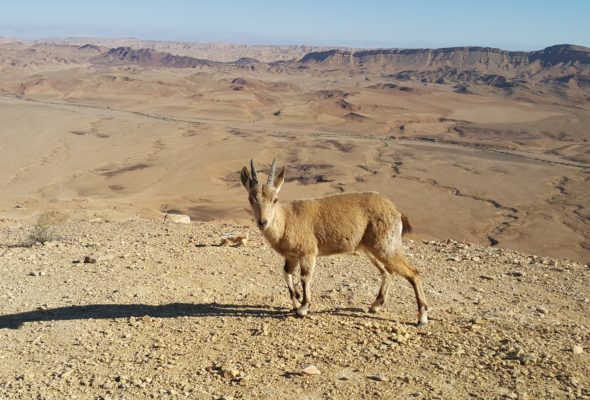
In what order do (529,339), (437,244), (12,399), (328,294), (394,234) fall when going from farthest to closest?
(437,244) → (328,294) → (394,234) → (529,339) → (12,399)

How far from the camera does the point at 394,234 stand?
7098 mm

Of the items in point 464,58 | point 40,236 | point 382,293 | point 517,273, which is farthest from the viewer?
point 464,58

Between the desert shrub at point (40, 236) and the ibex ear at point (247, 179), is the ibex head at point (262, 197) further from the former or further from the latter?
the desert shrub at point (40, 236)

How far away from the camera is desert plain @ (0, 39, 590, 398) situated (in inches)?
224

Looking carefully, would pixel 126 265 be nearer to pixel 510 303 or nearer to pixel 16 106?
pixel 510 303

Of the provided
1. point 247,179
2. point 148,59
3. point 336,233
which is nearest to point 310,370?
point 336,233

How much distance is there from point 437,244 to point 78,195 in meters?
26.6

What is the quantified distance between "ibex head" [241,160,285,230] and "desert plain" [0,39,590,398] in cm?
136

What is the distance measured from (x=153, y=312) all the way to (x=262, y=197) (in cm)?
235

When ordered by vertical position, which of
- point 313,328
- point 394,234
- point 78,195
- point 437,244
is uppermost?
point 394,234

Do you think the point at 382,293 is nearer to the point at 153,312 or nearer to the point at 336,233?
the point at 336,233

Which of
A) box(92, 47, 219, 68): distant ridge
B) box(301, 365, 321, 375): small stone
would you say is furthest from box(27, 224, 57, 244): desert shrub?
box(92, 47, 219, 68): distant ridge

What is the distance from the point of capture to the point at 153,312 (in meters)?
7.48

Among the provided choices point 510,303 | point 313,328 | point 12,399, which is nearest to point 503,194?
point 510,303
